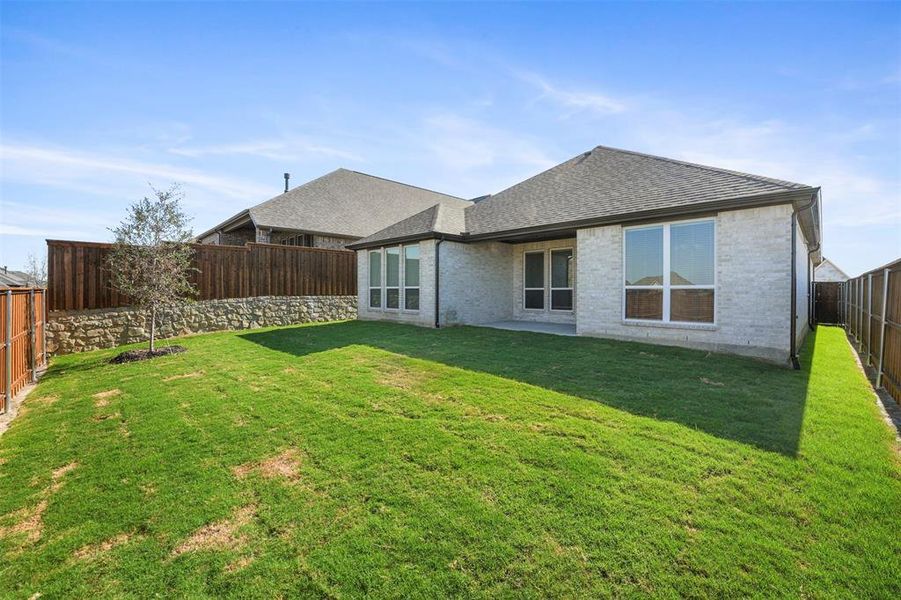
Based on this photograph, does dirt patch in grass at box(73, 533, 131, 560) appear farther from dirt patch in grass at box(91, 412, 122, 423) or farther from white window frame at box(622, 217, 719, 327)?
white window frame at box(622, 217, 719, 327)

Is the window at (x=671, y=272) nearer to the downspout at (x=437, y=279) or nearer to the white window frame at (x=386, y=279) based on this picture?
the downspout at (x=437, y=279)

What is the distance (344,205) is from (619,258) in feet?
53.0

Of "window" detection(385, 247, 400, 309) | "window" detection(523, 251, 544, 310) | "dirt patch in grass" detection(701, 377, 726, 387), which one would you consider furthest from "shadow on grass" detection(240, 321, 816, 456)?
"window" detection(523, 251, 544, 310)

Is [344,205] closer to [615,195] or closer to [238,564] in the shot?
[615,195]

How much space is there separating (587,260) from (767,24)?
19.1 feet

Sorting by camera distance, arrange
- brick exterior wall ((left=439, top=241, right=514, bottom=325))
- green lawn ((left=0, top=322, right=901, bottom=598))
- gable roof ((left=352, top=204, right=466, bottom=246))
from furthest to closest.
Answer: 1. brick exterior wall ((left=439, top=241, right=514, bottom=325))
2. gable roof ((left=352, top=204, right=466, bottom=246))
3. green lawn ((left=0, top=322, right=901, bottom=598))

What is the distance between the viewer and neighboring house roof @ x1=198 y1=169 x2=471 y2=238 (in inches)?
719

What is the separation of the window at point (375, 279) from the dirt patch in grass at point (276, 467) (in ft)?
35.7

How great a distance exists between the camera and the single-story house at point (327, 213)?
18062 millimetres

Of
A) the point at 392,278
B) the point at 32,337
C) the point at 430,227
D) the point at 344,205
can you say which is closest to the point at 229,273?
the point at 392,278

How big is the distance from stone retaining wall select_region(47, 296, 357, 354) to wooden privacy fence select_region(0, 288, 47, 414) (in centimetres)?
126

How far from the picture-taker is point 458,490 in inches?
126

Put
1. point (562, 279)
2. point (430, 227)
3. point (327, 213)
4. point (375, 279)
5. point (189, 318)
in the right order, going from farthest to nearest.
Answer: point (327, 213), point (375, 279), point (562, 279), point (430, 227), point (189, 318)

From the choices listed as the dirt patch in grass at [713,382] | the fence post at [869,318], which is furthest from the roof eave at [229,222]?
the fence post at [869,318]
